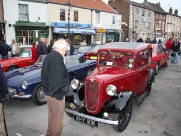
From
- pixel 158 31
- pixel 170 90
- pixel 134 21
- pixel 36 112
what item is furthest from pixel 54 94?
pixel 158 31

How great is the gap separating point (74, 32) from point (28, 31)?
5.79m

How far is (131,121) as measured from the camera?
4.33m

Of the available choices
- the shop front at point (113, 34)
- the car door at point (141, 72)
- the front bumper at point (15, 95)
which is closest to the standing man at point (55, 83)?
the front bumper at point (15, 95)

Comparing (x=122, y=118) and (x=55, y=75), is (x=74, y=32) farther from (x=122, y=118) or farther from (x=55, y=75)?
(x=55, y=75)

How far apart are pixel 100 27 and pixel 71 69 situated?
21145 millimetres

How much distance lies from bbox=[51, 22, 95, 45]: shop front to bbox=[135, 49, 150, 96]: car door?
1668cm

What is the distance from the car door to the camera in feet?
15.6

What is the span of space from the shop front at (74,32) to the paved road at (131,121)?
641 inches

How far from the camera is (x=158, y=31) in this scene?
40938 mm

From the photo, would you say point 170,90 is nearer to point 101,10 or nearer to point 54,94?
point 54,94

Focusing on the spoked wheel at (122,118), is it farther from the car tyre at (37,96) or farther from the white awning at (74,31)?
the white awning at (74,31)

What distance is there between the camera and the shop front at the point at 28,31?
18.0m

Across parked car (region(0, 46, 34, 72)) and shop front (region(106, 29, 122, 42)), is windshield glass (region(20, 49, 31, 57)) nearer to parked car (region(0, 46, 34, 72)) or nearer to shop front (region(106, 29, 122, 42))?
parked car (region(0, 46, 34, 72))

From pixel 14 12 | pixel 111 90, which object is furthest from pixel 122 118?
pixel 14 12
